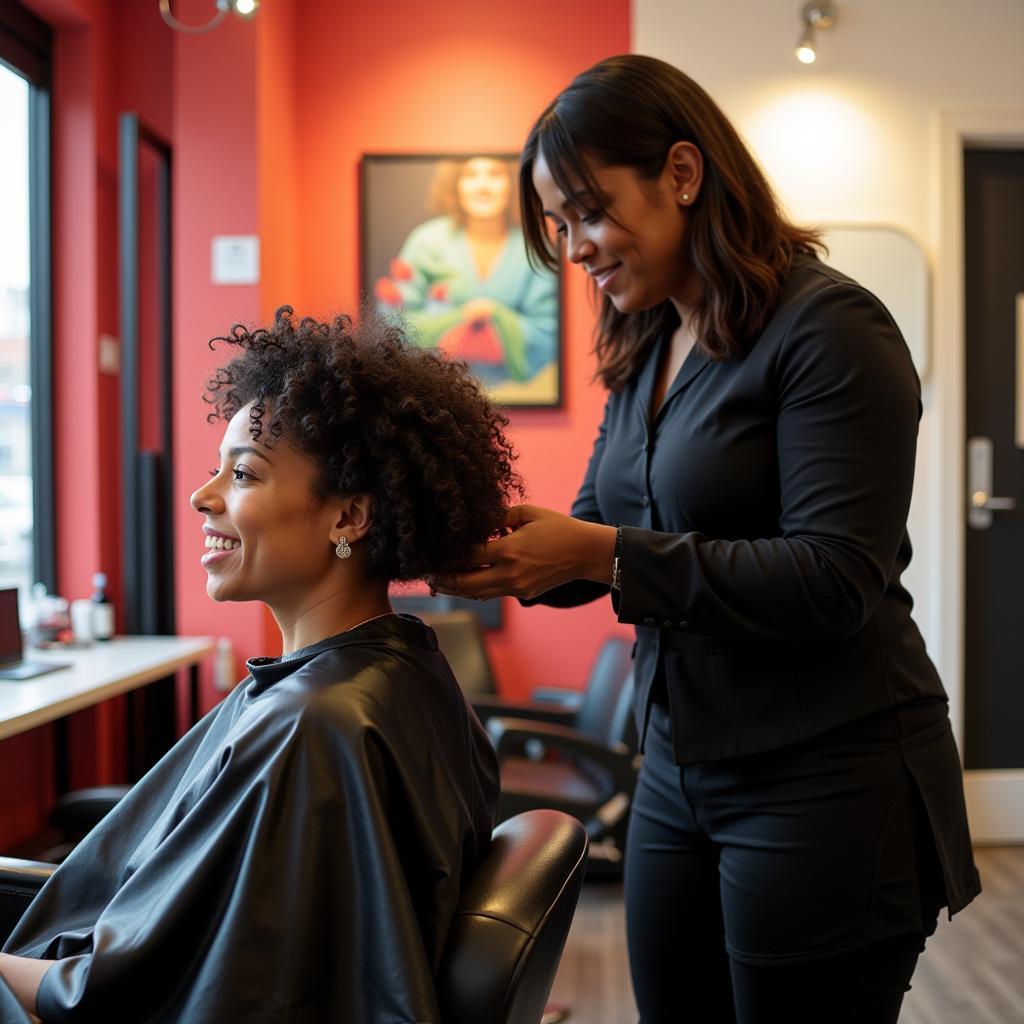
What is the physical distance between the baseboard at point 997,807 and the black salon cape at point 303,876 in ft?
10.8

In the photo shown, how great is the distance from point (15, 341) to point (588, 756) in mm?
2130

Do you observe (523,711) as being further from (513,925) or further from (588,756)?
(513,925)

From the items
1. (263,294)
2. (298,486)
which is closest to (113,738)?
(263,294)

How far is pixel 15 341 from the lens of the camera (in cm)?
327

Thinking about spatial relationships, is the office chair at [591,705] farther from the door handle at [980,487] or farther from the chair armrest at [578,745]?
the door handle at [980,487]

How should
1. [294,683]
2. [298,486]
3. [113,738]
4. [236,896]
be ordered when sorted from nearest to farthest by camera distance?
[236,896] → [294,683] → [298,486] → [113,738]

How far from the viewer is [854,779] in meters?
1.22

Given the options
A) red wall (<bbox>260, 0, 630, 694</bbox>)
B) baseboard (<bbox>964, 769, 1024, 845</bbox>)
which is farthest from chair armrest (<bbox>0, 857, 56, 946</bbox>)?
baseboard (<bbox>964, 769, 1024, 845</bbox>)

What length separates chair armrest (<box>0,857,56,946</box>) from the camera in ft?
4.48

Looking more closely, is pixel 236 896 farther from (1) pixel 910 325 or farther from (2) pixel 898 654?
(1) pixel 910 325

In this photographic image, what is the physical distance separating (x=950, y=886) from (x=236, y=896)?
80 cm

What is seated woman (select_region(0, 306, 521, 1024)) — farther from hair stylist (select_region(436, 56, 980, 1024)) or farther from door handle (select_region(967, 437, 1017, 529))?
door handle (select_region(967, 437, 1017, 529))

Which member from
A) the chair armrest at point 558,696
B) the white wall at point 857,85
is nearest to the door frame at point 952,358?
the white wall at point 857,85

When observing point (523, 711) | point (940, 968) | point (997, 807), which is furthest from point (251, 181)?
point (997, 807)
